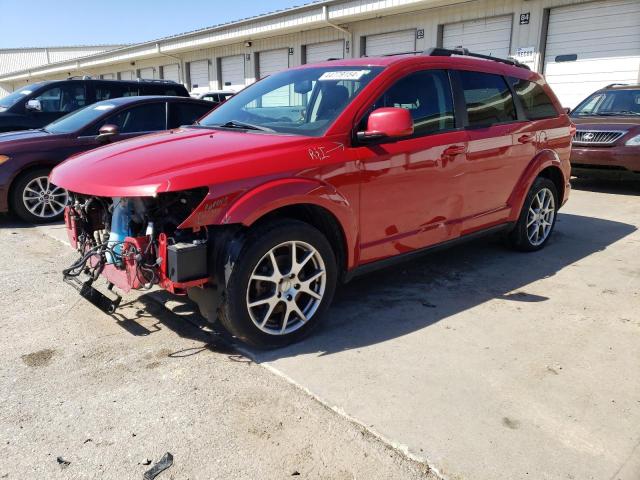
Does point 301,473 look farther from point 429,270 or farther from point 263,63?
point 263,63

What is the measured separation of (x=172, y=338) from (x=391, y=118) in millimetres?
2011

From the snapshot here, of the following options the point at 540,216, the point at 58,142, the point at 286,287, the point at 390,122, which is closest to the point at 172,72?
the point at 58,142

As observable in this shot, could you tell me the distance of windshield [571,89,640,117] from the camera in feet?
30.2

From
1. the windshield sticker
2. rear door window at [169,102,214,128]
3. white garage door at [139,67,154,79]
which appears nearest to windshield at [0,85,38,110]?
rear door window at [169,102,214,128]

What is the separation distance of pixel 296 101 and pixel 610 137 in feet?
21.4

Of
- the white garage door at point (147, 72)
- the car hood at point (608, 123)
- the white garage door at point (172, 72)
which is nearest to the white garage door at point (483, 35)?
the car hood at point (608, 123)

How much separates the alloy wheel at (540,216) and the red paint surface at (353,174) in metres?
0.48

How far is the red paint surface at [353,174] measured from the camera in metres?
2.99

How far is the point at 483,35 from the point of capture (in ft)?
42.4

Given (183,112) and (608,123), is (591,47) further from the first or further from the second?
(183,112)

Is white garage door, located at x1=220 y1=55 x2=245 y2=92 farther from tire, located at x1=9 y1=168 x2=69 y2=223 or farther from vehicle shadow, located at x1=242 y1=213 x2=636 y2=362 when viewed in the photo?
vehicle shadow, located at x1=242 y1=213 x2=636 y2=362

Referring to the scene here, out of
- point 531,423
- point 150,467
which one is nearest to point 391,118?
point 531,423

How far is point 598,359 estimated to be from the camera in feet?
10.8

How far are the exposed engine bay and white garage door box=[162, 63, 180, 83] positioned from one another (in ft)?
73.8
